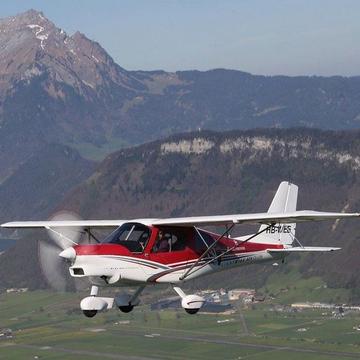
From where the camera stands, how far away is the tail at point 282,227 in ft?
215

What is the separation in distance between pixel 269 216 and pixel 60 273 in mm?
11042

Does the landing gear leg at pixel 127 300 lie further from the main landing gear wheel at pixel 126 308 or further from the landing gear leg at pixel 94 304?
the landing gear leg at pixel 94 304

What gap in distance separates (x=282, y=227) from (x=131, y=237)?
13.7 meters

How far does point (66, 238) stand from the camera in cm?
5722

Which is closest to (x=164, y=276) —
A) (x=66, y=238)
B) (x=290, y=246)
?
(x=66, y=238)

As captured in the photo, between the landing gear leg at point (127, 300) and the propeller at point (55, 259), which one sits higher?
the propeller at point (55, 259)

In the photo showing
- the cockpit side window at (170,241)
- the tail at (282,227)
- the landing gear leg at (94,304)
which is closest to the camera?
the landing gear leg at (94,304)

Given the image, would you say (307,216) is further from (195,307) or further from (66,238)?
(66,238)

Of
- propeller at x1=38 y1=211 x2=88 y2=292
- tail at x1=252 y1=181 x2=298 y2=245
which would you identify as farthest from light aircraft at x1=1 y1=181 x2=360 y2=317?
tail at x1=252 y1=181 x2=298 y2=245

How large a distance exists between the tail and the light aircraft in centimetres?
408

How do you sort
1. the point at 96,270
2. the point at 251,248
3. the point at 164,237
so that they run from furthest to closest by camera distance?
1. the point at 251,248
2. the point at 164,237
3. the point at 96,270

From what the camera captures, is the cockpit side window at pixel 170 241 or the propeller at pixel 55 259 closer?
the cockpit side window at pixel 170 241

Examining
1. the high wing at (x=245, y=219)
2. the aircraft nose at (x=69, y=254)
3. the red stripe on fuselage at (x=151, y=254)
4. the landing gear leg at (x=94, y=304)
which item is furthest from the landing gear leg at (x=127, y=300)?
the aircraft nose at (x=69, y=254)

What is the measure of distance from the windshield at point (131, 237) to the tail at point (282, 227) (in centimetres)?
1151
